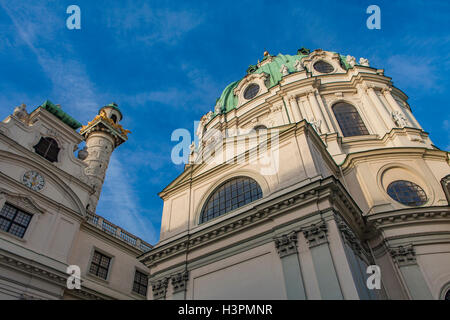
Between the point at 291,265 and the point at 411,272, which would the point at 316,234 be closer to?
the point at 291,265

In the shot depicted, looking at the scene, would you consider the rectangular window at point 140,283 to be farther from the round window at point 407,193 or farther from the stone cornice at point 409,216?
the round window at point 407,193

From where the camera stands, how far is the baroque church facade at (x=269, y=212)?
43.1 feet

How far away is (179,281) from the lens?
15297 millimetres

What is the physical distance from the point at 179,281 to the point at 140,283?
10.8 m

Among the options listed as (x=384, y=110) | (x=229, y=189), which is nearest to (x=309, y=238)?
(x=229, y=189)

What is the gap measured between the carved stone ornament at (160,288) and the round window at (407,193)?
13.5 metres

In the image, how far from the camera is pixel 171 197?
20.0 m

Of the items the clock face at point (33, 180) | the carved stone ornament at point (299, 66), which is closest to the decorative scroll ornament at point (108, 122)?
the clock face at point (33, 180)

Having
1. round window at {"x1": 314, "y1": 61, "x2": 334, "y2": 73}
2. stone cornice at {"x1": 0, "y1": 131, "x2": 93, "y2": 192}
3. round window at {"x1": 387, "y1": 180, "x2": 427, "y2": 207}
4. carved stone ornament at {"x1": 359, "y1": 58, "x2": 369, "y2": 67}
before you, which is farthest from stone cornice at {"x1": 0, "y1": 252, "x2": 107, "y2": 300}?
carved stone ornament at {"x1": 359, "y1": 58, "x2": 369, "y2": 67}

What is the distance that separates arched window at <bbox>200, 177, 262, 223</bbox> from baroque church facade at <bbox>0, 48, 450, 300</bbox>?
0.25ft

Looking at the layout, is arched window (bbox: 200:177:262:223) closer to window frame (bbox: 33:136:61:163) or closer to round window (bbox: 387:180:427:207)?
round window (bbox: 387:180:427:207)

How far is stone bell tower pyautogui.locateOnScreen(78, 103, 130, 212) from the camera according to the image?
3378 centimetres
